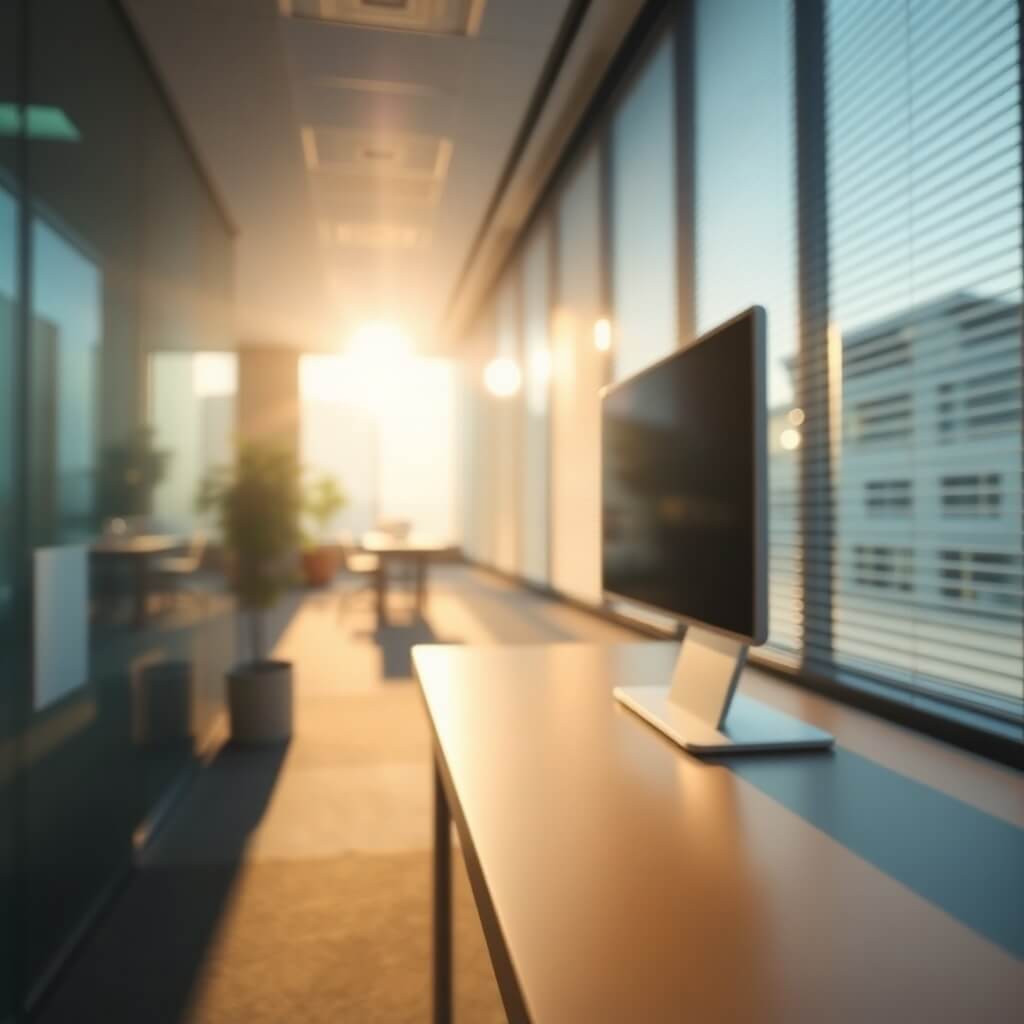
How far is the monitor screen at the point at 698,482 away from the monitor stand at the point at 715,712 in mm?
100

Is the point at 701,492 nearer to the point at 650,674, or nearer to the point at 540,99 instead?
the point at 650,674

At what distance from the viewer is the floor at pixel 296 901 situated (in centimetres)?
193

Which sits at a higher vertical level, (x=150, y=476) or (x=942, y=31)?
A: (x=942, y=31)

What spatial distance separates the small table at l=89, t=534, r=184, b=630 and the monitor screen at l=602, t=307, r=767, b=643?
186cm

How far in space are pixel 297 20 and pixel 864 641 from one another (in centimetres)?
348

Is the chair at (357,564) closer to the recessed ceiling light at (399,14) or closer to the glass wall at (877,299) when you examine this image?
the recessed ceiling light at (399,14)

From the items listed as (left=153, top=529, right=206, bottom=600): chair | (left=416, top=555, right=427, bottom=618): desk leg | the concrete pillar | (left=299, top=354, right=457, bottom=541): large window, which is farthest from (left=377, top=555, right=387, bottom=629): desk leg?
the concrete pillar

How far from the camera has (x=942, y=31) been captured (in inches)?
69.6

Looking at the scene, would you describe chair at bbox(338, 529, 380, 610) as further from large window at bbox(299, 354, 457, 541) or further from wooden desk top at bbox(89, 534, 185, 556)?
wooden desk top at bbox(89, 534, 185, 556)

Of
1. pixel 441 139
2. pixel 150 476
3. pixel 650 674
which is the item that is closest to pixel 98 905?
pixel 150 476

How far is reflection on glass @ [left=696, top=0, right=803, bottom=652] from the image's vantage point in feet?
7.70

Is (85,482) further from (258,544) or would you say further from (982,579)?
(982,579)

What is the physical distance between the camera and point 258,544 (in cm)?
397

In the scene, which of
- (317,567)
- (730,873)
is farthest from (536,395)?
(730,873)
